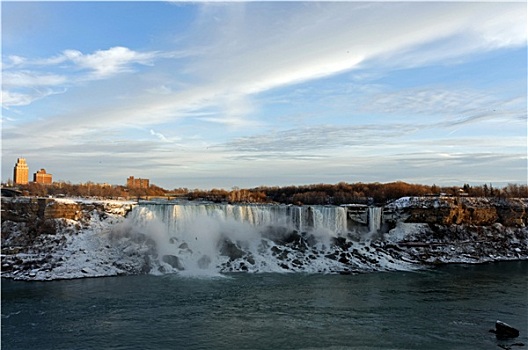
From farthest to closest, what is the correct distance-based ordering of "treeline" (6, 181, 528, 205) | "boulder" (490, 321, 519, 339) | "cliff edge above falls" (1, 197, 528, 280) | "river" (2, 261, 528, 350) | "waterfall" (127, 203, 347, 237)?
"treeline" (6, 181, 528, 205) < "waterfall" (127, 203, 347, 237) < "cliff edge above falls" (1, 197, 528, 280) < "boulder" (490, 321, 519, 339) < "river" (2, 261, 528, 350)

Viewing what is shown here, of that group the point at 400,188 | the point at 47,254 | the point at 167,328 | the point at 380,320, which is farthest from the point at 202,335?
the point at 400,188

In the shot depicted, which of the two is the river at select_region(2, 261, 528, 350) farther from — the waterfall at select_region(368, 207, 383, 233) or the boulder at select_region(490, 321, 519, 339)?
the waterfall at select_region(368, 207, 383, 233)

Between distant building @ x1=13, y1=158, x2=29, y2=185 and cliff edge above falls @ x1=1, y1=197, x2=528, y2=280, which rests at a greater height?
distant building @ x1=13, y1=158, x2=29, y2=185

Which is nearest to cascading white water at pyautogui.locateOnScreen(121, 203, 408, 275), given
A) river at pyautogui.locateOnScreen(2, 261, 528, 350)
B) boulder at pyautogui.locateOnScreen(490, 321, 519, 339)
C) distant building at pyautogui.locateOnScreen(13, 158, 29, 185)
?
river at pyautogui.locateOnScreen(2, 261, 528, 350)

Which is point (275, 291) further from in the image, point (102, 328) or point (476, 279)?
point (476, 279)

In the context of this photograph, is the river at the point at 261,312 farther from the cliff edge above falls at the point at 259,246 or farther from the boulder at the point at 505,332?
the cliff edge above falls at the point at 259,246

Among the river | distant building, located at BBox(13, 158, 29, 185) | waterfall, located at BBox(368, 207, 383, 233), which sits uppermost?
distant building, located at BBox(13, 158, 29, 185)
